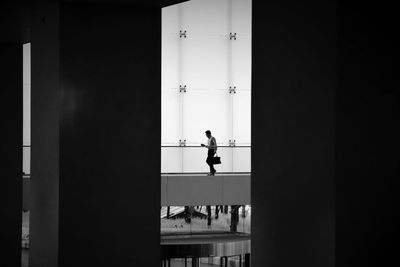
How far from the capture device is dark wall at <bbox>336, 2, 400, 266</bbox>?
6293 mm

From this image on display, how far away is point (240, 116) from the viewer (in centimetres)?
3123

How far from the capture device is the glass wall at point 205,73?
30.2m

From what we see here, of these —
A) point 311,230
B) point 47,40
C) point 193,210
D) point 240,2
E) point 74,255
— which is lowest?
point 193,210

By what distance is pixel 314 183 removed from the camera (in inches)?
260

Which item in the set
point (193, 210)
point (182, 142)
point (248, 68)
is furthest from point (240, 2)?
point (193, 210)

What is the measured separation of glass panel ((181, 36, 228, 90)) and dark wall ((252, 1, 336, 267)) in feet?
74.5

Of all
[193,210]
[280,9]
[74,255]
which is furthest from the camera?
[193,210]

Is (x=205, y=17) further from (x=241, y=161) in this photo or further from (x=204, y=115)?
(x=241, y=161)

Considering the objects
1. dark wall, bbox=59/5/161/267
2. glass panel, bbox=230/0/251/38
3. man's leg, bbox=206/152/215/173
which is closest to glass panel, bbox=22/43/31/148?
man's leg, bbox=206/152/215/173

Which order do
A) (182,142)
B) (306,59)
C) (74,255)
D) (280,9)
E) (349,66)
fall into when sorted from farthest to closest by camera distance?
(182,142) < (74,255) < (280,9) < (306,59) < (349,66)

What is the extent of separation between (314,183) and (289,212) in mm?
646

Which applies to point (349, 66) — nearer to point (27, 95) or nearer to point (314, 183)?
point (314, 183)

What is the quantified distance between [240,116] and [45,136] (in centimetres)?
2163
